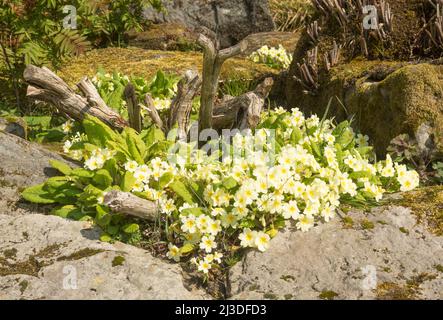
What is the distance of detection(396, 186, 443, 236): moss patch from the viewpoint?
4195mm

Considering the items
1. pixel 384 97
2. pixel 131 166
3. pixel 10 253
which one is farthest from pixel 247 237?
pixel 384 97

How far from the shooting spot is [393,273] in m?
3.78

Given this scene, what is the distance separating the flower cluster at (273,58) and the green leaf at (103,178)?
439 cm

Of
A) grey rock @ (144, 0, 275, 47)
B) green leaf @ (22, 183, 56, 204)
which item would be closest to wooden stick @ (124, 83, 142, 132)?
green leaf @ (22, 183, 56, 204)

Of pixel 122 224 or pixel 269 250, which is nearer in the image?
pixel 269 250

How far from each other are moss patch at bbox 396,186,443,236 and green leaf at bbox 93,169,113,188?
1964 mm

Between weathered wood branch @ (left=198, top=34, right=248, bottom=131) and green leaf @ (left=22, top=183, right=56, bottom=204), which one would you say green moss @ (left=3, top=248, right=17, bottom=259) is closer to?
green leaf @ (left=22, top=183, right=56, bottom=204)

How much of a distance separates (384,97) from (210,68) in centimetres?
156

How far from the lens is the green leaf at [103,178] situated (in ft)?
14.6

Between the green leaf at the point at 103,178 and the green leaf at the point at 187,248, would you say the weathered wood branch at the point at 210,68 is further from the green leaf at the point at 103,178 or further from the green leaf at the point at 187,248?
the green leaf at the point at 187,248

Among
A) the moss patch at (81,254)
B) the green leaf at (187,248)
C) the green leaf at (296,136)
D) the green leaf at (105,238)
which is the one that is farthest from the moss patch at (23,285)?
the green leaf at (296,136)
